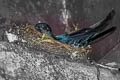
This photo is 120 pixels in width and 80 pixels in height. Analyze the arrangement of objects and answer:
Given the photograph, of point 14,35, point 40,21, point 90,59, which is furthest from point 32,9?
point 90,59

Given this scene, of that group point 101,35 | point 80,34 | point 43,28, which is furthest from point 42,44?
point 101,35

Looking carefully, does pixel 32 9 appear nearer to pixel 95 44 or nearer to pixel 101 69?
pixel 95 44

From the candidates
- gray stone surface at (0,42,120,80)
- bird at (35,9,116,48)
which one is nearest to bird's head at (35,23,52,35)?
bird at (35,9,116,48)

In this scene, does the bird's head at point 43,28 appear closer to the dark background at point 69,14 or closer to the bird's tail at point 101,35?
the dark background at point 69,14

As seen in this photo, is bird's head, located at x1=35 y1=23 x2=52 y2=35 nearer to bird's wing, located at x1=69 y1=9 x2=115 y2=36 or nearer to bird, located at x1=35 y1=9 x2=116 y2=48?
bird, located at x1=35 y1=9 x2=116 y2=48

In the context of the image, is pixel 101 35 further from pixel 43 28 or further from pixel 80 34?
pixel 43 28
